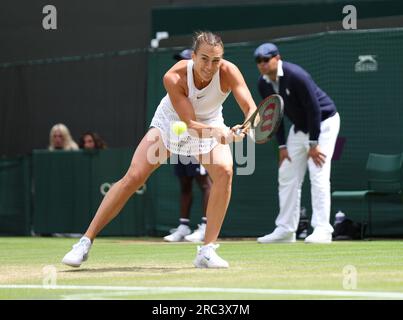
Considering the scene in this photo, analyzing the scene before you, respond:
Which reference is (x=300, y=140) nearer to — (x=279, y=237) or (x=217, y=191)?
(x=279, y=237)

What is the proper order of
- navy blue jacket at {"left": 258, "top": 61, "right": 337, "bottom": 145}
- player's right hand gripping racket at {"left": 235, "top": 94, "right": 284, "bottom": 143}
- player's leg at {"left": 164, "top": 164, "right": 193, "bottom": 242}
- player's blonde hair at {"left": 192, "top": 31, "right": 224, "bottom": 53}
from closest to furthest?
player's blonde hair at {"left": 192, "top": 31, "right": 224, "bottom": 53}, player's right hand gripping racket at {"left": 235, "top": 94, "right": 284, "bottom": 143}, navy blue jacket at {"left": 258, "top": 61, "right": 337, "bottom": 145}, player's leg at {"left": 164, "top": 164, "right": 193, "bottom": 242}

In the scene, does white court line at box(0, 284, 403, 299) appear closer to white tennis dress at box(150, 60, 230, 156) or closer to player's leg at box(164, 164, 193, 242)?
white tennis dress at box(150, 60, 230, 156)

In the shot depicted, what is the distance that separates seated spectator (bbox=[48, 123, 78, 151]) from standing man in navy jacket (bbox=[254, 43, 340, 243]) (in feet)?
14.6

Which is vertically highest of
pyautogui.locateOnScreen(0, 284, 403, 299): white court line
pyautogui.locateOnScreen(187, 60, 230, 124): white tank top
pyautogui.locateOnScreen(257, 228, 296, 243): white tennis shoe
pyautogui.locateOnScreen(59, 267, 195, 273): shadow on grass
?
pyautogui.locateOnScreen(187, 60, 230, 124): white tank top

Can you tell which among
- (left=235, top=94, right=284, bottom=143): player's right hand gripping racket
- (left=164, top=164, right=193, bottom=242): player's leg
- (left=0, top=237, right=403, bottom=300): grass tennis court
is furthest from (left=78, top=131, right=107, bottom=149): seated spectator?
(left=235, top=94, right=284, bottom=143): player's right hand gripping racket

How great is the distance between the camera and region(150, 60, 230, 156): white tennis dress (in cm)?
762

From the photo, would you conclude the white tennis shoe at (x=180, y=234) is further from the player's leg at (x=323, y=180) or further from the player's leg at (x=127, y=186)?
the player's leg at (x=127, y=186)

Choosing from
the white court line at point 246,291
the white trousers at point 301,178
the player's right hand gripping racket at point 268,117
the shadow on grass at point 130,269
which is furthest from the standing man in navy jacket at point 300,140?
the white court line at point 246,291

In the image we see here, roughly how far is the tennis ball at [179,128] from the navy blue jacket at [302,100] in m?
4.00

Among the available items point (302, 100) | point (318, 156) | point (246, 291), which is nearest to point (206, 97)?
point (246, 291)

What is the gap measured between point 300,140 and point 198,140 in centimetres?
421

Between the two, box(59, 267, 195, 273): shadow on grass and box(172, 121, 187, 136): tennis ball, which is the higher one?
box(172, 121, 187, 136): tennis ball

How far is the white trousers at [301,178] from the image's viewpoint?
1161cm

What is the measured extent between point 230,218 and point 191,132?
6.58 m
